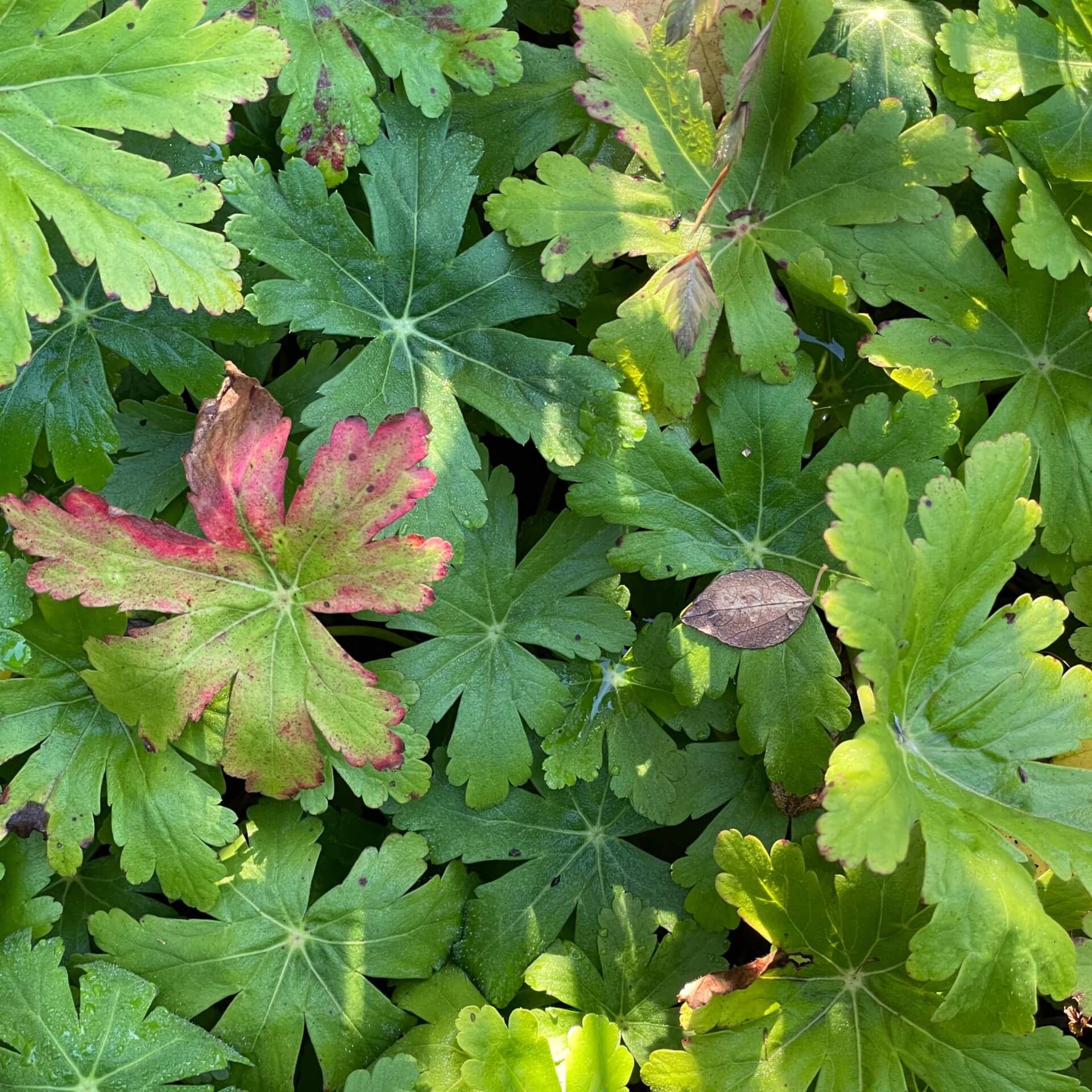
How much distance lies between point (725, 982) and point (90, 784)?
114 centimetres

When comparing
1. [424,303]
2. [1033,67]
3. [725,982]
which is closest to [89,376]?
[424,303]

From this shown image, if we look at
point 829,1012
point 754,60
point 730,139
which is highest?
point 754,60

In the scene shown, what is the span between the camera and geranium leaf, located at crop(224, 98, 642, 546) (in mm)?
1598

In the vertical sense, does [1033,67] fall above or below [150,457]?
above

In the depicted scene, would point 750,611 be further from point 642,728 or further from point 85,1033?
point 85,1033

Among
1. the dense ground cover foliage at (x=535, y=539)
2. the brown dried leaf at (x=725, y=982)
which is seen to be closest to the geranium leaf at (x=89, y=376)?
the dense ground cover foliage at (x=535, y=539)

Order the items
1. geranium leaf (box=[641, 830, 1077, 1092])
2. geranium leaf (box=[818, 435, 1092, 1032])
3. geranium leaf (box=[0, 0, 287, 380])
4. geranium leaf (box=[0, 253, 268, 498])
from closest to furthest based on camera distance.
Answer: geranium leaf (box=[818, 435, 1092, 1032]), geranium leaf (box=[0, 0, 287, 380]), geranium leaf (box=[641, 830, 1077, 1092]), geranium leaf (box=[0, 253, 268, 498])

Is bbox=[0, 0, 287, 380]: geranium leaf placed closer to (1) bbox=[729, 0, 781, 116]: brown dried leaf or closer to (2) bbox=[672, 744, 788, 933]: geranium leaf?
(1) bbox=[729, 0, 781, 116]: brown dried leaf

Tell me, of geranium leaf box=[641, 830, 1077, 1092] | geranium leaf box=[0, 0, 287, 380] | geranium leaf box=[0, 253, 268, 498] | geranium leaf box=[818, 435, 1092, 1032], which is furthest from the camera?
geranium leaf box=[0, 253, 268, 498]

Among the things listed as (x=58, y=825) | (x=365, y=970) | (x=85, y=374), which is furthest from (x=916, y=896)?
(x=85, y=374)

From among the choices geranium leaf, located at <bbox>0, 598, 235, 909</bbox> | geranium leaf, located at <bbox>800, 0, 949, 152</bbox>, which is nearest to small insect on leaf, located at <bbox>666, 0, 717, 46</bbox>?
geranium leaf, located at <bbox>800, 0, 949, 152</bbox>

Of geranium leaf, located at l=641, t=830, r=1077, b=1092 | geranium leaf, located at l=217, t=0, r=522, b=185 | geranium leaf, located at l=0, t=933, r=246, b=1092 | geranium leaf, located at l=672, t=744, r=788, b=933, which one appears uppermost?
geranium leaf, located at l=217, t=0, r=522, b=185

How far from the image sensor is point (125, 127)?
1.46 metres

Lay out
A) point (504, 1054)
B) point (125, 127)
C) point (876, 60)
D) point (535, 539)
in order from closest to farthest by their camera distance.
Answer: point (125, 127) < point (504, 1054) < point (876, 60) < point (535, 539)
